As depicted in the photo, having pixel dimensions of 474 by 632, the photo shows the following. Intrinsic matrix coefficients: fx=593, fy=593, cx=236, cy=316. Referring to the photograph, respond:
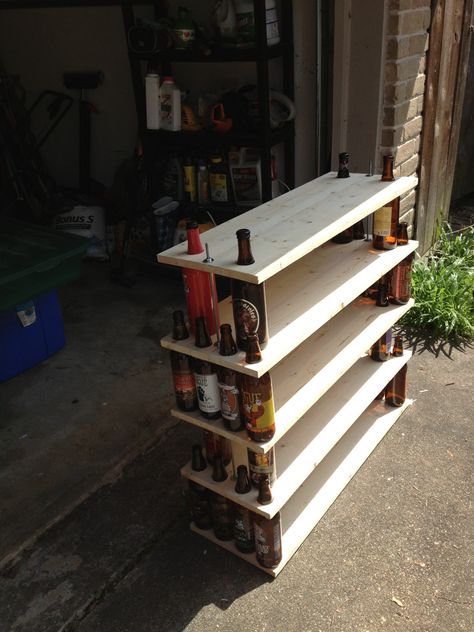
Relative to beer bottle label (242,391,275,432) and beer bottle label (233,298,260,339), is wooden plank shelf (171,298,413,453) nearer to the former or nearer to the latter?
beer bottle label (242,391,275,432)

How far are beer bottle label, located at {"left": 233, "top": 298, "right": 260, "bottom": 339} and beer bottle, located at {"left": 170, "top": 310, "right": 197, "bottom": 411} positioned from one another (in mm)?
239

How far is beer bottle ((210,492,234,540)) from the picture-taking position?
2404 mm

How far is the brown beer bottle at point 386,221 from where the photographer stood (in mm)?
2652

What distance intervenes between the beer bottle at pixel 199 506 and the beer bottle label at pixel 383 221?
4.52ft

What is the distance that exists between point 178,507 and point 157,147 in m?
2.91

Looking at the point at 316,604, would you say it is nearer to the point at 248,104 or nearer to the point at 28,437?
the point at 28,437

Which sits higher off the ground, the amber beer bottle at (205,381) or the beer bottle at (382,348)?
the amber beer bottle at (205,381)

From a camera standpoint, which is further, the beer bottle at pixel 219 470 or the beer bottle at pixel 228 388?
the beer bottle at pixel 219 470

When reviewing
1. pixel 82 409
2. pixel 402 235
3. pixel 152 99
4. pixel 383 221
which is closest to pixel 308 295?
pixel 383 221

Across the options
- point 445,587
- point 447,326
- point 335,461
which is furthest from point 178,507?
point 447,326

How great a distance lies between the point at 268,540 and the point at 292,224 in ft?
3.95

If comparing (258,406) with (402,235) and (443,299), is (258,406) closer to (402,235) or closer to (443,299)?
(402,235)

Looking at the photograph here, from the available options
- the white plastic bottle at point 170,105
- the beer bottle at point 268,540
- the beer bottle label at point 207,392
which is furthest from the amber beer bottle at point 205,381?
the white plastic bottle at point 170,105

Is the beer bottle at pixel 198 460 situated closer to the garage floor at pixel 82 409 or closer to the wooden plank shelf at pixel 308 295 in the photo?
the wooden plank shelf at pixel 308 295
